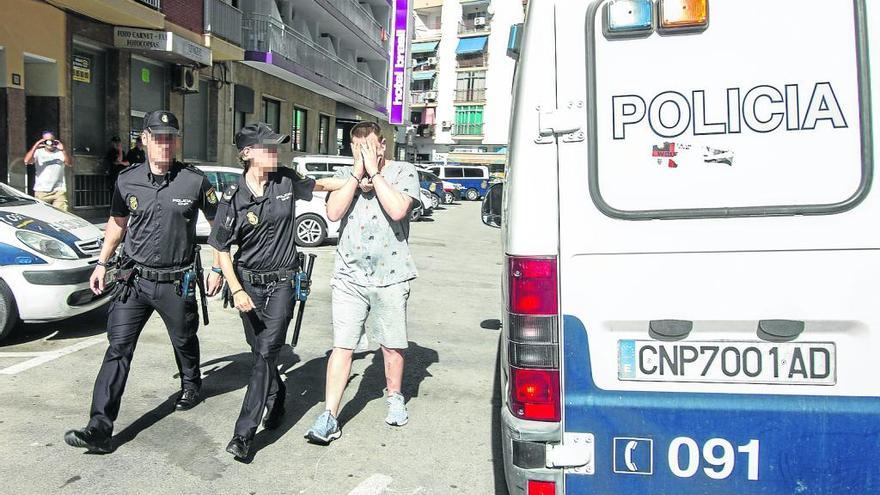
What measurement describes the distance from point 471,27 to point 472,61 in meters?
3.15

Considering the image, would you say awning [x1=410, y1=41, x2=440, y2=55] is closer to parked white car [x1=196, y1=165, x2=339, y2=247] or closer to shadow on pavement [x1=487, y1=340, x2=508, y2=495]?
parked white car [x1=196, y1=165, x2=339, y2=247]

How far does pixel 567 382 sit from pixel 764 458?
0.65 meters

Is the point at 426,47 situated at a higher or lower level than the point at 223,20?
higher

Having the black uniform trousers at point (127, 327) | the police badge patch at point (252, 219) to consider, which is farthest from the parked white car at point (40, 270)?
the police badge patch at point (252, 219)

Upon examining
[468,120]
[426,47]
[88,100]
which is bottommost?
[88,100]

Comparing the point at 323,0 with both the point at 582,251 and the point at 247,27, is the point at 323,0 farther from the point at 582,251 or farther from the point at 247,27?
the point at 582,251

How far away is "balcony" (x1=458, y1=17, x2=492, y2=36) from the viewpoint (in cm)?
6044

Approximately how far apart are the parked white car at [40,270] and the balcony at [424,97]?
5936cm

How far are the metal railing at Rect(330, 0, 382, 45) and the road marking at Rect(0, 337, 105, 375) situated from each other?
77.1ft

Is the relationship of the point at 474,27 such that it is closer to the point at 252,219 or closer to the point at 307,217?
the point at 307,217

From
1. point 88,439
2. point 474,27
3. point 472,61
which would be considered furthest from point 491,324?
point 474,27

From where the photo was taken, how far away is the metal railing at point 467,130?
6209cm

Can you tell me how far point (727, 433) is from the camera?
7.34 ft

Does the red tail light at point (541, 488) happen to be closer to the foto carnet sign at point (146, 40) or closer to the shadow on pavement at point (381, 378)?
the shadow on pavement at point (381, 378)
